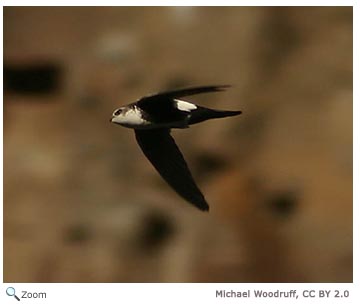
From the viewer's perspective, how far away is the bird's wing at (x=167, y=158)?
753mm

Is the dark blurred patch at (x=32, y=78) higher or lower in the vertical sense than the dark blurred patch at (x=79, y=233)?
higher

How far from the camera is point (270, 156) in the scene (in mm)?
818

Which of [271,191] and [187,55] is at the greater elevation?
[187,55]

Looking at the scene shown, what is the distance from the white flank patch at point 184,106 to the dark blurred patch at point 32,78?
0.18 meters

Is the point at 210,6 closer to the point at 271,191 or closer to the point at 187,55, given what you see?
the point at 187,55

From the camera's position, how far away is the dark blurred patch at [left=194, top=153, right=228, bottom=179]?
0.82 m

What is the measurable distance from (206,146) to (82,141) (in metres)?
0.14

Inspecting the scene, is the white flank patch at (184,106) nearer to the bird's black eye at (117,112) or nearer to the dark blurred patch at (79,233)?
the bird's black eye at (117,112)

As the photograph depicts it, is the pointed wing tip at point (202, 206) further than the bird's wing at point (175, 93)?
Yes
